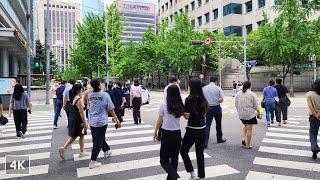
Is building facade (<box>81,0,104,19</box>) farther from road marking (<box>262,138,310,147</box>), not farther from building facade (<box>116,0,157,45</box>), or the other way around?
building facade (<box>116,0,157,45</box>)

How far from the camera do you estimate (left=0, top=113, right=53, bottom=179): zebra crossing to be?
7957 millimetres

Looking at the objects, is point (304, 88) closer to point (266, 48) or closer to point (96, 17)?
point (266, 48)

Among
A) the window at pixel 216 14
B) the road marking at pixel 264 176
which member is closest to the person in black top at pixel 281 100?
the road marking at pixel 264 176

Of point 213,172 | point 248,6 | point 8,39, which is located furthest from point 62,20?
point 213,172

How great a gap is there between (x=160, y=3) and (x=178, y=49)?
43.4 m

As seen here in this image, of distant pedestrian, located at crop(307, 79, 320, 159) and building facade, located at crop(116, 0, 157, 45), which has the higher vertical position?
building facade, located at crop(116, 0, 157, 45)

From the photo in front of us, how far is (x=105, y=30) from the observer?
46312 millimetres

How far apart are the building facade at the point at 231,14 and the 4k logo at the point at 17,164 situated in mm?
46608

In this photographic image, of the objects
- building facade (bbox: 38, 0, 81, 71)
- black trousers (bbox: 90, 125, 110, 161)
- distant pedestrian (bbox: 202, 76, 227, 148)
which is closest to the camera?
black trousers (bbox: 90, 125, 110, 161)

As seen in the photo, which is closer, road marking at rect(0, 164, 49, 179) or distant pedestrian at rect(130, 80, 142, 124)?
road marking at rect(0, 164, 49, 179)

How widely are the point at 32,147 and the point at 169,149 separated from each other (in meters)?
5.55

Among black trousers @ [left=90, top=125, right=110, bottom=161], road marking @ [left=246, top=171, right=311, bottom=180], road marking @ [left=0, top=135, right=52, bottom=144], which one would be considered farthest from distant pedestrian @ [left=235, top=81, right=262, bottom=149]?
road marking @ [left=0, top=135, right=52, bottom=144]

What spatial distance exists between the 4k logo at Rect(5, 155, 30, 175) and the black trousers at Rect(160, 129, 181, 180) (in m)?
3.03

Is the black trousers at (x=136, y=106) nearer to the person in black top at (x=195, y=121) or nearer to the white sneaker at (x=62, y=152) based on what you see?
the white sneaker at (x=62, y=152)
